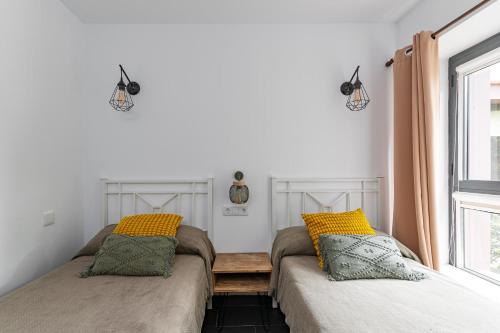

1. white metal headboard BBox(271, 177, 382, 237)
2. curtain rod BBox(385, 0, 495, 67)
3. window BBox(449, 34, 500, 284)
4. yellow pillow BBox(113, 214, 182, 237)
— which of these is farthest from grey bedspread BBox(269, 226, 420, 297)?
curtain rod BBox(385, 0, 495, 67)

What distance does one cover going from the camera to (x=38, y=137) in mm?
2041

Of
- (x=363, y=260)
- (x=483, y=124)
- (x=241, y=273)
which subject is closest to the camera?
(x=363, y=260)

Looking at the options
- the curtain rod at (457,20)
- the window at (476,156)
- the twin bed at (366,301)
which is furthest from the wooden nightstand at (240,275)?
the curtain rod at (457,20)

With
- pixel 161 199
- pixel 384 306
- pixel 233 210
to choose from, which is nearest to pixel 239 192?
pixel 233 210

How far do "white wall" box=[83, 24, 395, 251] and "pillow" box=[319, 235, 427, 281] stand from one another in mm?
839

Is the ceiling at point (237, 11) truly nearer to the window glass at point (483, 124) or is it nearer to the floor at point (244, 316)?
the window glass at point (483, 124)

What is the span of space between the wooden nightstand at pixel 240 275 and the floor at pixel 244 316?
0.04 m

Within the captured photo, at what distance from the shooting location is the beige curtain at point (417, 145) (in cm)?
209

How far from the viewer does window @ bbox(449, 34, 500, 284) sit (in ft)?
6.68

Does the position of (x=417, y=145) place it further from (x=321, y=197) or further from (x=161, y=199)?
(x=161, y=199)

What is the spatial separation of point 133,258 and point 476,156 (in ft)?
8.44

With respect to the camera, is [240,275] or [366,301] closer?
[366,301]

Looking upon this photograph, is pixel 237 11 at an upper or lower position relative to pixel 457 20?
upper

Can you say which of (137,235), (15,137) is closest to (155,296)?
(137,235)
